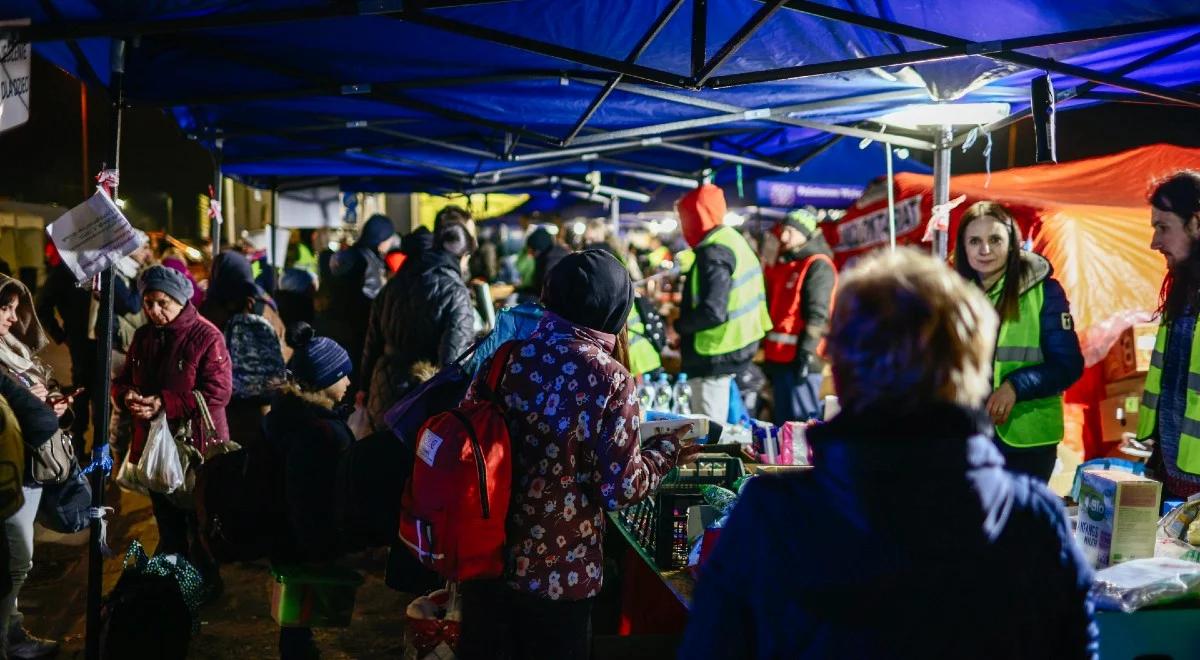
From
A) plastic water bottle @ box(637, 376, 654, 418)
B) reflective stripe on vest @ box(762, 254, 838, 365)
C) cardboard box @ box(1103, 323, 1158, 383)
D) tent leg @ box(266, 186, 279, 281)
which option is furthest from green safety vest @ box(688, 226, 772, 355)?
tent leg @ box(266, 186, 279, 281)

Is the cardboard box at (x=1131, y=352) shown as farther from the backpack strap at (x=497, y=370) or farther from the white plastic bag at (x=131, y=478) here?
the white plastic bag at (x=131, y=478)

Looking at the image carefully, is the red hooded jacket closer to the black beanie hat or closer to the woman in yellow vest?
the woman in yellow vest

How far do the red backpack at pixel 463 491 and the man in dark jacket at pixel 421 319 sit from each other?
103 inches

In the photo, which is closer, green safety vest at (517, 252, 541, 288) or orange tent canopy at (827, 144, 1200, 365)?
orange tent canopy at (827, 144, 1200, 365)

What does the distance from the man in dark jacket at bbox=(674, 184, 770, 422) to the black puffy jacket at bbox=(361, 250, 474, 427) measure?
170 cm

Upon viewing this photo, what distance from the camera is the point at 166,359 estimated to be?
4.87 metres

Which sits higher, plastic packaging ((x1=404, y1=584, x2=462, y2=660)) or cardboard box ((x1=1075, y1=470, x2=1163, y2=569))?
cardboard box ((x1=1075, y1=470, x2=1163, y2=569))

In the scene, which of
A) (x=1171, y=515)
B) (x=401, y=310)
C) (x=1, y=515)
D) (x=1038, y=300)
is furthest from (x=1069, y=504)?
(x=1, y=515)

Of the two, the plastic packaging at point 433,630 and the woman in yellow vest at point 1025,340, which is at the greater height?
the woman in yellow vest at point 1025,340

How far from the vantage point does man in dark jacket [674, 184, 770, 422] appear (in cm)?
639

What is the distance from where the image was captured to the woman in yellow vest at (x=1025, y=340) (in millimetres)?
3859

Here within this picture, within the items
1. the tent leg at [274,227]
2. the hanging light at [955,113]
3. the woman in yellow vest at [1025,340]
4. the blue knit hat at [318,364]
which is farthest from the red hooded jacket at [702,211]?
the tent leg at [274,227]

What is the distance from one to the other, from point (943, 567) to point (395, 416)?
2.08 meters

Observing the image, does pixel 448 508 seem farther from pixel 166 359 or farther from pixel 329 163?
pixel 329 163
